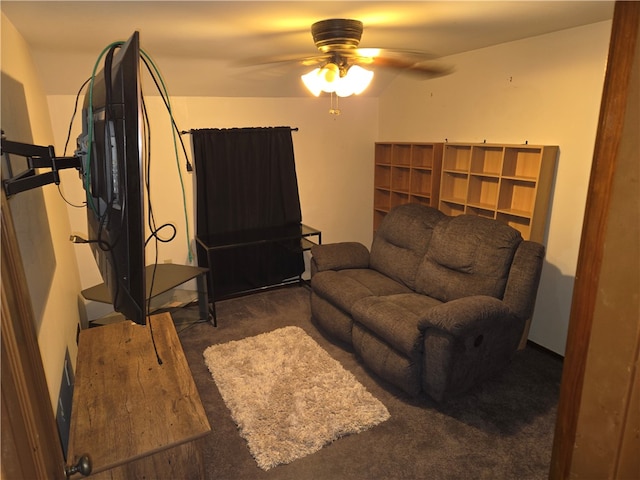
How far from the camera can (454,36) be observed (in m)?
2.74

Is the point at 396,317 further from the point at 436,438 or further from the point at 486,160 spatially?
the point at 486,160

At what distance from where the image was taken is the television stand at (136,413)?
1.40 m

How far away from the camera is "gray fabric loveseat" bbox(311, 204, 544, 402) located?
2.42 m

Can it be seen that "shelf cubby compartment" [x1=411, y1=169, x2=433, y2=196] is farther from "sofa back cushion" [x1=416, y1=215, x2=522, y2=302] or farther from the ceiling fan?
the ceiling fan

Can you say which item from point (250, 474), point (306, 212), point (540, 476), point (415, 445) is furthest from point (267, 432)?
point (306, 212)

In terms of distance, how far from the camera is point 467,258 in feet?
9.53

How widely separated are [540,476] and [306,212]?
3182mm

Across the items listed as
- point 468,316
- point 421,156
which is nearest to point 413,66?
point 468,316

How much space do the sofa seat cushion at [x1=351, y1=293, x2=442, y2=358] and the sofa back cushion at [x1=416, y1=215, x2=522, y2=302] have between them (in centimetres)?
17

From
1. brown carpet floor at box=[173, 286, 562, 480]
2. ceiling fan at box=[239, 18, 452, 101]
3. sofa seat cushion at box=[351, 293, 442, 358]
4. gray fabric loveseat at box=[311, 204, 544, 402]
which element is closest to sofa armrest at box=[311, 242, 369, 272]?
gray fabric loveseat at box=[311, 204, 544, 402]

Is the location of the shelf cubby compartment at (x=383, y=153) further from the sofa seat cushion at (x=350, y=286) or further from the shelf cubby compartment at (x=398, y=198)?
the sofa seat cushion at (x=350, y=286)

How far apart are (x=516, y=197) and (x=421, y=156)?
1135 millimetres

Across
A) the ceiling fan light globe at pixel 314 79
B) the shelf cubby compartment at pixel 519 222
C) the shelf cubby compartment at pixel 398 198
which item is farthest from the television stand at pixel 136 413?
the shelf cubby compartment at pixel 398 198

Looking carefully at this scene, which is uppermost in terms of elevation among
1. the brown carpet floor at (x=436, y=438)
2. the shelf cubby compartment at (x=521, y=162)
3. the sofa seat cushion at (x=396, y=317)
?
the shelf cubby compartment at (x=521, y=162)
